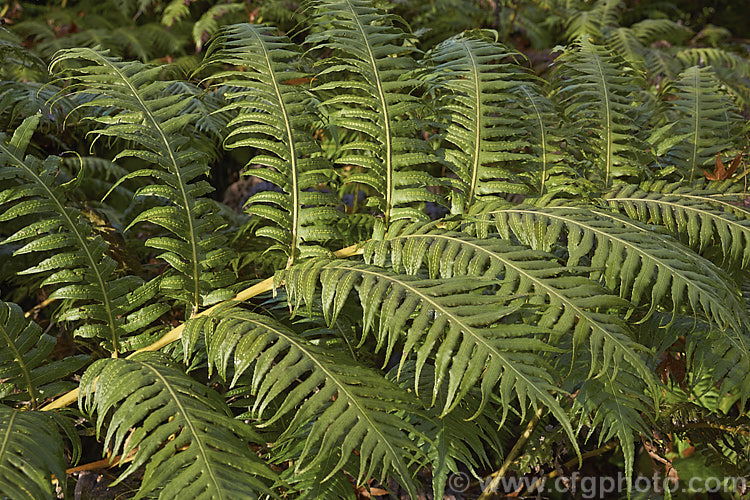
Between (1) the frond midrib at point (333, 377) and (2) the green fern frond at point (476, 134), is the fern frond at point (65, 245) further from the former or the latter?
(2) the green fern frond at point (476, 134)

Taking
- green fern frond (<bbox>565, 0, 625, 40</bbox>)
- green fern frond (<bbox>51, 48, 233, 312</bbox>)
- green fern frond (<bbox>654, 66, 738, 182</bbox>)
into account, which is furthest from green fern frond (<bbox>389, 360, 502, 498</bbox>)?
green fern frond (<bbox>565, 0, 625, 40</bbox>)

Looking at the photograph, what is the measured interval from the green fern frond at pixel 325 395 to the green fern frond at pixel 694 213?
0.87m

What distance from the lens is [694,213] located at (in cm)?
152

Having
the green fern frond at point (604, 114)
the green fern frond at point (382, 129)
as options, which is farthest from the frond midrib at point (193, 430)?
the green fern frond at point (604, 114)

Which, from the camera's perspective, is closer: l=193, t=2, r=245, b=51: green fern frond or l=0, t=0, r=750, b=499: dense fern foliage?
l=0, t=0, r=750, b=499: dense fern foliage

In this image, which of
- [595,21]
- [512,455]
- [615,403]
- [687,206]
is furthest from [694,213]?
[595,21]

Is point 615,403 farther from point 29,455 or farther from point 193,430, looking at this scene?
point 29,455

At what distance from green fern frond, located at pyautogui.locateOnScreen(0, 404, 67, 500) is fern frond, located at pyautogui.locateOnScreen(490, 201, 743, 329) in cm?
103

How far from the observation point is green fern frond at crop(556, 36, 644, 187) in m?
1.82

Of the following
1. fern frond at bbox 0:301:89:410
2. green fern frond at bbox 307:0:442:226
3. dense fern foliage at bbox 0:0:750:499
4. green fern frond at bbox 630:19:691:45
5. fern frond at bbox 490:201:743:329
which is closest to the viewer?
dense fern foliage at bbox 0:0:750:499

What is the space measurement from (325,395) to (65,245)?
0.73 m

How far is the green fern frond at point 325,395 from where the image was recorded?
40.5 inches

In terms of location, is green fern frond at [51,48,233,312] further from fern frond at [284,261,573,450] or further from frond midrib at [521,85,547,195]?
frond midrib at [521,85,547,195]

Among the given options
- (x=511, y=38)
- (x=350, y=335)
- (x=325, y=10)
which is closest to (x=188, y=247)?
(x=350, y=335)
